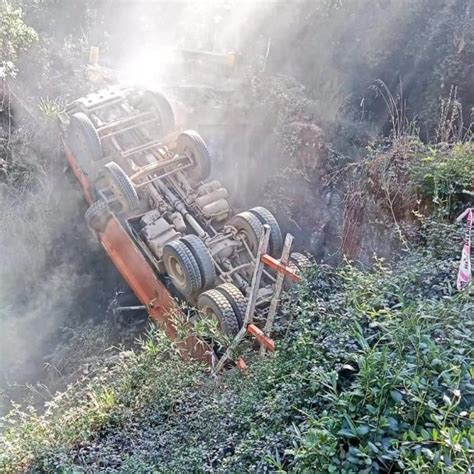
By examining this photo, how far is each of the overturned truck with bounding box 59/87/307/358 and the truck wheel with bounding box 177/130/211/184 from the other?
14 millimetres

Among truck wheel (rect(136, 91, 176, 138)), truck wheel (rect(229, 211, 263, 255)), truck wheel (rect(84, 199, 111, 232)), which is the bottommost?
truck wheel (rect(229, 211, 263, 255))

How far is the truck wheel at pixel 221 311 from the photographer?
482cm

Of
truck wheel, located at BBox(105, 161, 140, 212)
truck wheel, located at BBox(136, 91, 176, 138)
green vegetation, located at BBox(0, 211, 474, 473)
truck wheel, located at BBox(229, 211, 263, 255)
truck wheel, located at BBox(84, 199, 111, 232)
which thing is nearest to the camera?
green vegetation, located at BBox(0, 211, 474, 473)

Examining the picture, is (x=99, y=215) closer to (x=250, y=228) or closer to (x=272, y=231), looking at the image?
(x=250, y=228)

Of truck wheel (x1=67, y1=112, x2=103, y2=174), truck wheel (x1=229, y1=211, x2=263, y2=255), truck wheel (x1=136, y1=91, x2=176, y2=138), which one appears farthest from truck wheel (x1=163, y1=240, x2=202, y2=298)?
truck wheel (x1=136, y1=91, x2=176, y2=138)

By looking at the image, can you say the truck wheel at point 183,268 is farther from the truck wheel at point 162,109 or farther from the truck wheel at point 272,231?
the truck wheel at point 162,109

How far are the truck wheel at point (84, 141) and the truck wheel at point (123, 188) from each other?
2.10 feet

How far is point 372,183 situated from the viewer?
5.41 metres

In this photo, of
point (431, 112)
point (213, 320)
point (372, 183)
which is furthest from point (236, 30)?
point (213, 320)

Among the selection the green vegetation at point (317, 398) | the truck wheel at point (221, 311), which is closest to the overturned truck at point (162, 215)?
the truck wheel at point (221, 311)

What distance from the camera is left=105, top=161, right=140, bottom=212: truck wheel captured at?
5938 millimetres

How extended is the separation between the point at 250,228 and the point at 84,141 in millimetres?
2694

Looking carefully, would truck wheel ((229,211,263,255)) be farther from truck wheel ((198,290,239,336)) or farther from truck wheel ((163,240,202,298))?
truck wheel ((198,290,239,336))

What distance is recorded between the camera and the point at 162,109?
23.2 feet
